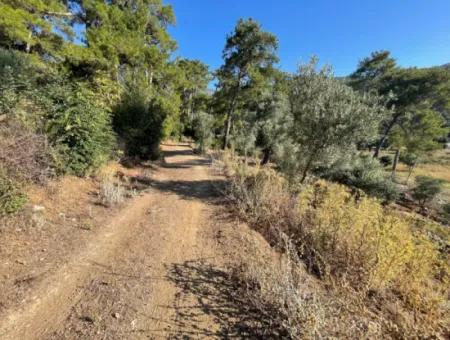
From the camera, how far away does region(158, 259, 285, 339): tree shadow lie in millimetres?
2504

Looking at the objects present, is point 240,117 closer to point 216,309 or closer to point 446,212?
point 446,212

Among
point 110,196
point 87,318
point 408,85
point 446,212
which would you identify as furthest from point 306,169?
point 408,85

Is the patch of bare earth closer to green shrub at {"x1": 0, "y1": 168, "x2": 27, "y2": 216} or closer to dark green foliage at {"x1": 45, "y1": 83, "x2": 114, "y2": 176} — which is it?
green shrub at {"x1": 0, "y1": 168, "x2": 27, "y2": 216}

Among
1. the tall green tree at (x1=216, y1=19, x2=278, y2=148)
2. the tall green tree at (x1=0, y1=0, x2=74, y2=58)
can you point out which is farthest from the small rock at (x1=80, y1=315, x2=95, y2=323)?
the tall green tree at (x1=216, y1=19, x2=278, y2=148)

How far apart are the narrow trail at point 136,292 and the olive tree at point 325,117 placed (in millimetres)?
4663

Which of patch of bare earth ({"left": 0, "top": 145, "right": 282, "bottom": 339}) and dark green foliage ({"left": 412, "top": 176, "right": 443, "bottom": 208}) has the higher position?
patch of bare earth ({"left": 0, "top": 145, "right": 282, "bottom": 339})

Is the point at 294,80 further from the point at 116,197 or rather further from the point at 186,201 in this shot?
the point at 116,197

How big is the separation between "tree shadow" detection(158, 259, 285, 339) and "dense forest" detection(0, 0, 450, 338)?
1.57 feet

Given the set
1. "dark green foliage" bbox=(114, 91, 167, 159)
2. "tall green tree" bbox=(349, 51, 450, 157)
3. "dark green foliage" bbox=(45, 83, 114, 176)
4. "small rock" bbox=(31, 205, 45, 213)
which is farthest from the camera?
"tall green tree" bbox=(349, 51, 450, 157)

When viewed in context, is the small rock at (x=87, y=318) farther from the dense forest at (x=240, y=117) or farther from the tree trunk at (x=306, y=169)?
the tree trunk at (x=306, y=169)

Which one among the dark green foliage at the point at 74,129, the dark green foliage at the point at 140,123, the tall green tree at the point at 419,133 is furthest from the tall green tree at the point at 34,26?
the tall green tree at the point at 419,133

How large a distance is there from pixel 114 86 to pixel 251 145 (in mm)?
8975

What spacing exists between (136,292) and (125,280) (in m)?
0.34

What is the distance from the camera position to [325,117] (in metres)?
6.91
